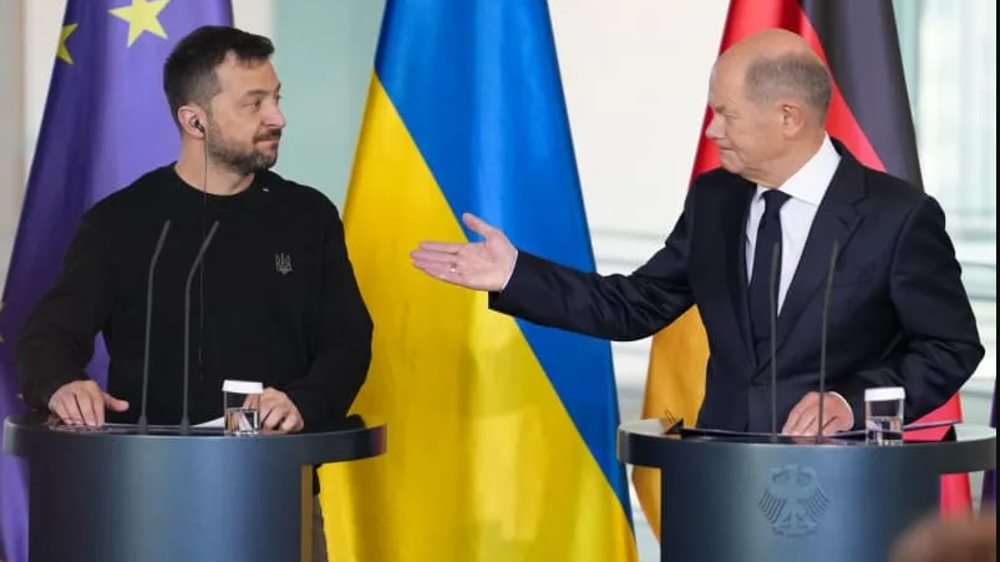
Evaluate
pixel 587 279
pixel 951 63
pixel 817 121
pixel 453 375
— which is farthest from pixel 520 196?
pixel 951 63

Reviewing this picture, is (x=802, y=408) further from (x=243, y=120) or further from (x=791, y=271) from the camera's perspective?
(x=243, y=120)

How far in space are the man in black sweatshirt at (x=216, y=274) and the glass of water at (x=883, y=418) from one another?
109 centimetres

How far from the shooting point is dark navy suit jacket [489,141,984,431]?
2.84 m

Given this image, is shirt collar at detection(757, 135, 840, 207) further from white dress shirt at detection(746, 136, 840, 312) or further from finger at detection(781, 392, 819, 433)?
finger at detection(781, 392, 819, 433)

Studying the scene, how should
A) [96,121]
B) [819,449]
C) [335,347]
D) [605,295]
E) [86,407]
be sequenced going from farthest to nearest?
[96,121] < [335,347] < [605,295] < [86,407] < [819,449]

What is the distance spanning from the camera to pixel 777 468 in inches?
102

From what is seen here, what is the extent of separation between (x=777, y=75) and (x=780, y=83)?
0.02m

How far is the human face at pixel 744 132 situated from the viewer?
9.68ft

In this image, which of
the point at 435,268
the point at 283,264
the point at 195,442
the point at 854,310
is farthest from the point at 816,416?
the point at 283,264

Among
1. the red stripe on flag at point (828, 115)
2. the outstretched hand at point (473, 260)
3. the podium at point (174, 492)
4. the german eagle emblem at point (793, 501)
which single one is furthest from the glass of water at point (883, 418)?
the red stripe on flag at point (828, 115)

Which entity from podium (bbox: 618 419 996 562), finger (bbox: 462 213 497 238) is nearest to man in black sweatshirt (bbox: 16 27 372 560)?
finger (bbox: 462 213 497 238)

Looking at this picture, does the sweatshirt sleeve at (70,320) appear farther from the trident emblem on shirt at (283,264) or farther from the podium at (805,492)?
the podium at (805,492)

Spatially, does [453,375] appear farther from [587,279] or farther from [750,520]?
[750,520]

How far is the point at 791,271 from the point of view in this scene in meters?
2.93
